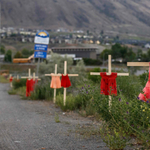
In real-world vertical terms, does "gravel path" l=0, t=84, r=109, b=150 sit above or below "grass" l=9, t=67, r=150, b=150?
below

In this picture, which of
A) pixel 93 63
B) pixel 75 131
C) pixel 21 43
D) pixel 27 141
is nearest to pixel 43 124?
pixel 75 131

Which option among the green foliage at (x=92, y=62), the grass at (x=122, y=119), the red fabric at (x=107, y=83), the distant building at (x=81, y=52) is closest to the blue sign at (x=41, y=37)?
the grass at (x=122, y=119)

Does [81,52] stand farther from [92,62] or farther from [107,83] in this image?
[107,83]

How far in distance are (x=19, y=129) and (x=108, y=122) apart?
2939 mm

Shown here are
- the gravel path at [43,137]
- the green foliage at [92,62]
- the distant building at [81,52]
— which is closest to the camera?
the gravel path at [43,137]

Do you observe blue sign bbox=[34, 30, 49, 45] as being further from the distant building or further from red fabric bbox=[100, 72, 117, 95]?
the distant building

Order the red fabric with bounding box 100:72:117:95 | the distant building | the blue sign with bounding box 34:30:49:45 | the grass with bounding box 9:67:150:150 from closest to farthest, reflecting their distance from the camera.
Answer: the grass with bounding box 9:67:150:150 → the red fabric with bounding box 100:72:117:95 → the blue sign with bounding box 34:30:49:45 → the distant building

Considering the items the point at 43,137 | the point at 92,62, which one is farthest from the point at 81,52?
the point at 43,137

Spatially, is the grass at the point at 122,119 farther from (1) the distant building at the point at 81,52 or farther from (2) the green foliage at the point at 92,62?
(1) the distant building at the point at 81,52

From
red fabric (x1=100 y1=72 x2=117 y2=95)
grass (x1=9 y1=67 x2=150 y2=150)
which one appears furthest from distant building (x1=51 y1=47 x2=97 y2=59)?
grass (x1=9 y1=67 x2=150 y2=150)

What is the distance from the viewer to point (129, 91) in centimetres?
1260

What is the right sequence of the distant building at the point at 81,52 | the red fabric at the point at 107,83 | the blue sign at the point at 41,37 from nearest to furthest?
1. the red fabric at the point at 107,83
2. the blue sign at the point at 41,37
3. the distant building at the point at 81,52

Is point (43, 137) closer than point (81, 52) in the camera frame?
Yes

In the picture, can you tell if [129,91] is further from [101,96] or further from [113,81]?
[101,96]
